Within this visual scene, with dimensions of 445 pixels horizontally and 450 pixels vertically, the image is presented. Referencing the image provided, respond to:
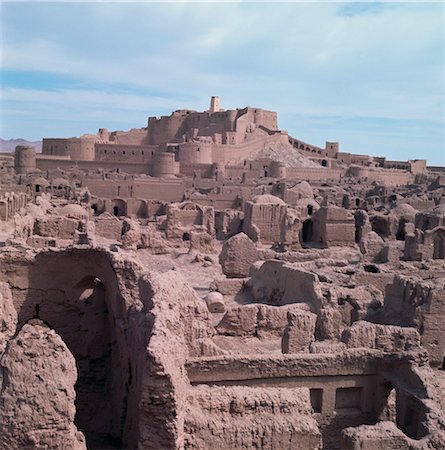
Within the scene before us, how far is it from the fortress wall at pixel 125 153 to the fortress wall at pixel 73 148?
962 millimetres

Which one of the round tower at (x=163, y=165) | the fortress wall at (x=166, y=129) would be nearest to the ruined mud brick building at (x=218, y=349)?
the round tower at (x=163, y=165)

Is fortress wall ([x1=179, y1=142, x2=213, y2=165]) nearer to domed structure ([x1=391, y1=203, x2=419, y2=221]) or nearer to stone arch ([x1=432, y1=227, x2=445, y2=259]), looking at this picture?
domed structure ([x1=391, y1=203, x2=419, y2=221])

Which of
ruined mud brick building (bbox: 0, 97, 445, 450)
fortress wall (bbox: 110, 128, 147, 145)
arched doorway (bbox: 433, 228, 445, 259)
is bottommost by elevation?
ruined mud brick building (bbox: 0, 97, 445, 450)

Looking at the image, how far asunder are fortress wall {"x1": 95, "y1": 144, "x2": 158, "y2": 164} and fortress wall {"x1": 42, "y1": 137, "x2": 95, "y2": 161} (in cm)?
96

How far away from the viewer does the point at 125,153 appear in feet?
164

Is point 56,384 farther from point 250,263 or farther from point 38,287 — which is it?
point 250,263

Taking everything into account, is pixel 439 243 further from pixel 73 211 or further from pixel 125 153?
pixel 125 153

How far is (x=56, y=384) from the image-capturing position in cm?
411

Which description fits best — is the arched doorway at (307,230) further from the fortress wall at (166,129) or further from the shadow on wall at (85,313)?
the fortress wall at (166,129)

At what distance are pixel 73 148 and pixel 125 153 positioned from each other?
460 centimetres

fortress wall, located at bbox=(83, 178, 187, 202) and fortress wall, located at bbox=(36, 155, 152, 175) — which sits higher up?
fortress wall, located at bbox=(36, 155, 152, 175)

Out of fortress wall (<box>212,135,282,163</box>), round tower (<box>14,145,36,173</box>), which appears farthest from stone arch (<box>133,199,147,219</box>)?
fortress wall (<box>212,135,282,163</box>)

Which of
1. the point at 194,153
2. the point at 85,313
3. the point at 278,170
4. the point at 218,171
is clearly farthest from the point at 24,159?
the point at 85,313

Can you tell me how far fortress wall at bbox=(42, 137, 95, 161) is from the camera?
4925 centimetres
